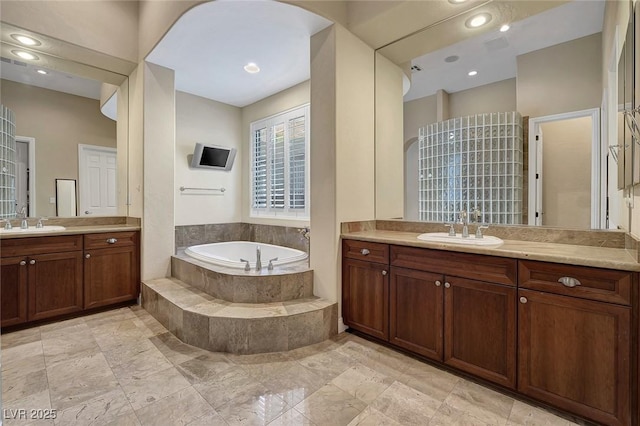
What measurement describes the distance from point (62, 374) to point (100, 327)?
0.81 meters

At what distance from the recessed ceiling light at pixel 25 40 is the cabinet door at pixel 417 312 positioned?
3787 millimetres

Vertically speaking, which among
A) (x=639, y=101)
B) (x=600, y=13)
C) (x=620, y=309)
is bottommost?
(x=620, y=309)

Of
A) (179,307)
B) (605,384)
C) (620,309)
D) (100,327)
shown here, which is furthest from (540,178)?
(100,327)

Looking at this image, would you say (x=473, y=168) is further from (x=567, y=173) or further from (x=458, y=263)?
(x=458, y=263)

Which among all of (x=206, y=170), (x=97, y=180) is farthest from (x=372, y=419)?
(x=206, y=170)

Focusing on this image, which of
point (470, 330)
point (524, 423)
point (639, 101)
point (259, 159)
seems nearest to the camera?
point (639, 101)

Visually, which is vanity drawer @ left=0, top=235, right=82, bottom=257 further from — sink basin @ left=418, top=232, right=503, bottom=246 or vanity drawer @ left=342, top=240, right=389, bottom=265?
sink basin @ left=418, top=232, right=503, bottom=246

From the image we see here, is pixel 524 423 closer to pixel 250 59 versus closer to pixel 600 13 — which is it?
pixel 600 13

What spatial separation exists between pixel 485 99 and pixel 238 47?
2.32 meters

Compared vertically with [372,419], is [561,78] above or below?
above

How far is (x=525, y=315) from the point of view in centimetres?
174

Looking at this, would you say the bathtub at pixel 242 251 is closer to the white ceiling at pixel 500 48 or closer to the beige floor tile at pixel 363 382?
the beige floor tile at pixel 363 382

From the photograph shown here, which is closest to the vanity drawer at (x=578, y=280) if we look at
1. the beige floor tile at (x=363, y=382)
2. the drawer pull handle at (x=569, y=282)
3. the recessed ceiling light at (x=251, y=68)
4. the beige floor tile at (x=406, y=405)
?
the drawer pull handle at (x=569, y=282)

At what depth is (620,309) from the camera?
4.85ft
